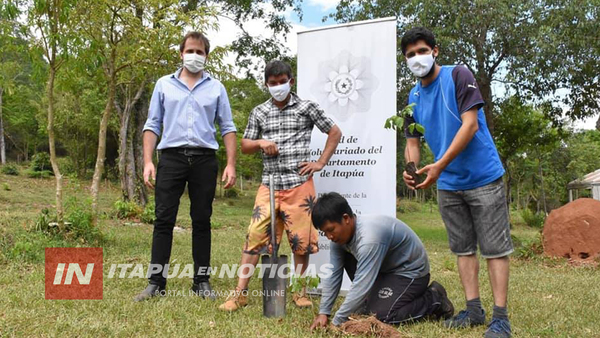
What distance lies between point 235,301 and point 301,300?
1.70 feet

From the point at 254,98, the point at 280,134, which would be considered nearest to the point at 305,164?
the point at 280,134

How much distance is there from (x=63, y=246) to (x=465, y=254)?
4325 mm

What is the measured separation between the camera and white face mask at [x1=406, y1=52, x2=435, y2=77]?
3.08 m

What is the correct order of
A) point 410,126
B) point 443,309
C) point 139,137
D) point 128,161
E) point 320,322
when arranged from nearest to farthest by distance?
1. point 320,322
2. point 410,126
3. point 443,309
4. point 128,161
5. point 139,137

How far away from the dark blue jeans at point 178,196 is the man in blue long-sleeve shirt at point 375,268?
116 centimetres

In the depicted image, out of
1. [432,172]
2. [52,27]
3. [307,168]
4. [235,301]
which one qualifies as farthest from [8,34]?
[432,172]

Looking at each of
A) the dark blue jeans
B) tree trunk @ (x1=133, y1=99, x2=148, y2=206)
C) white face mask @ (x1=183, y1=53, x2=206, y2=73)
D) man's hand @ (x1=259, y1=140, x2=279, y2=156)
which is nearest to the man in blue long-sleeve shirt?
man's hand @ (x1=259, y1=140, x2=279, y2=156)

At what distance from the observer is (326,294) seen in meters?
3.06

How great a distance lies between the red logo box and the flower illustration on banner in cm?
246

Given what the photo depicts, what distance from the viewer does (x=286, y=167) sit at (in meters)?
3.72

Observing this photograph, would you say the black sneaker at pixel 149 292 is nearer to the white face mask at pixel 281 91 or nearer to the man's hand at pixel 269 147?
the man's hand at pixel 269 147

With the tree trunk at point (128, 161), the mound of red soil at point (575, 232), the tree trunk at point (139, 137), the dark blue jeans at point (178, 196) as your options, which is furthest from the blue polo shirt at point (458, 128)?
the tree trunk at point (139, 137)

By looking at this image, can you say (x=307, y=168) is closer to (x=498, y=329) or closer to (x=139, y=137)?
(x=498, y=329)

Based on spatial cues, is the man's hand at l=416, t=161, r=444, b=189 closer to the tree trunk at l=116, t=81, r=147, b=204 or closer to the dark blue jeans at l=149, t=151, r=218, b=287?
the dark blue jeans at l=149, t=151, r=218, b=287
